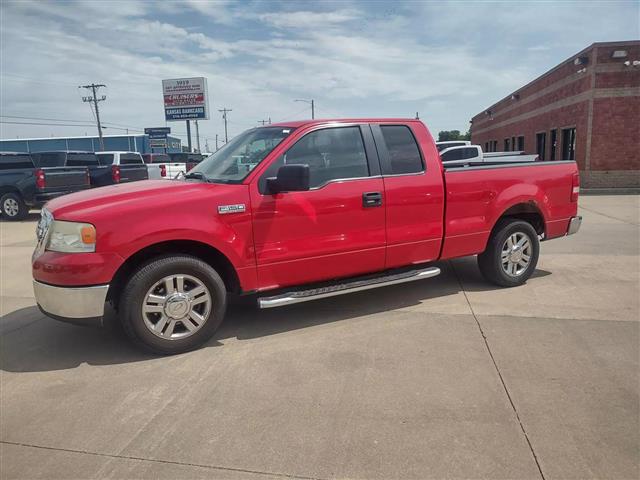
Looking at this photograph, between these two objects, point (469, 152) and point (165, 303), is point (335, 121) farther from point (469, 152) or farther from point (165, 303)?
point (469, 152)

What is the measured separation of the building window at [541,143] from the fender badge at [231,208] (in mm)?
24230

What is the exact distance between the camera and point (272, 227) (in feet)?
14.0

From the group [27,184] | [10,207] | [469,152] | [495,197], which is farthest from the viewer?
[469,152]

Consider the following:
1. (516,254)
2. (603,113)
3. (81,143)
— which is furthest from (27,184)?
(81,143)

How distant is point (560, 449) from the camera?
2.74m

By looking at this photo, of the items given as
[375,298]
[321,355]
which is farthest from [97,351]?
[375,298]

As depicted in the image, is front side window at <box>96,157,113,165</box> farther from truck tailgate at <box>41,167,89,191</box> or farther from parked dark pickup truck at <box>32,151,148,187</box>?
truck tailgate at <box>41,167,89,191</box>

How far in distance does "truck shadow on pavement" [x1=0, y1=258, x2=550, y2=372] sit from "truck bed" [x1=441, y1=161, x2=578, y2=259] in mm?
723

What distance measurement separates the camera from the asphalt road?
2.71 meters

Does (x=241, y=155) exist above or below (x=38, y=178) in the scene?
above

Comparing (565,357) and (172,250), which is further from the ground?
(172,250)

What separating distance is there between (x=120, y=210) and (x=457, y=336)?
3.03m

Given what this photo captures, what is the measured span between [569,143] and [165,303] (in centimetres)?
2174

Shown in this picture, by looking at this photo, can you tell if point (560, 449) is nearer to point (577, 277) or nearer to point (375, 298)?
point (375, 298)
